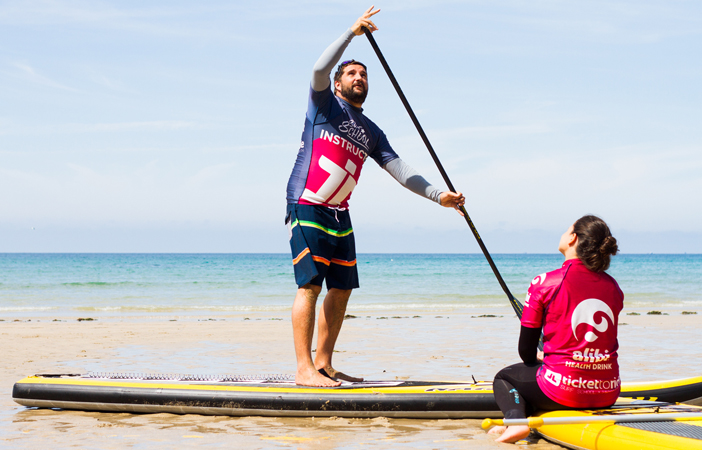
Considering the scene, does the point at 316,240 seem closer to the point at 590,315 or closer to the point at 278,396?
the point at 278,396

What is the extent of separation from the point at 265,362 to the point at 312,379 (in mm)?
2648

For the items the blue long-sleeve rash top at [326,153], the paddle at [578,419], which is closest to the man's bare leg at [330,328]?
the blue long-sleeve rash top at [326,153]

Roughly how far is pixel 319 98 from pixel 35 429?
248 centimetres

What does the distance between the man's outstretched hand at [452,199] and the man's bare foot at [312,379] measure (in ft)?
4.33

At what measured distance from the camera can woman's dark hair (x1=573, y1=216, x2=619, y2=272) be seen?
3006 mm

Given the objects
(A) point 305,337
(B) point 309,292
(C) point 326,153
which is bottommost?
(A) point 305,337

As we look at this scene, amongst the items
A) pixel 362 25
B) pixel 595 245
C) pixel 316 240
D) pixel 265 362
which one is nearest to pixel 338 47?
pixel 362 25

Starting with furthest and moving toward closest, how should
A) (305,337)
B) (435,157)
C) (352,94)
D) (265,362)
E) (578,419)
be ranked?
(265,362) < (435,157) < (352,94) < (305,337) < (578,419)

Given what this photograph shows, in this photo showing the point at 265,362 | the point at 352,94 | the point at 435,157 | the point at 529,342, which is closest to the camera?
the point at 529,342

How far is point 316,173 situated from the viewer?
165 inches

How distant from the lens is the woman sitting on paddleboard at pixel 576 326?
3.01 metres

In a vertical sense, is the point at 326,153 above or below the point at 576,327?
above

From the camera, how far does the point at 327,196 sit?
4184 mm

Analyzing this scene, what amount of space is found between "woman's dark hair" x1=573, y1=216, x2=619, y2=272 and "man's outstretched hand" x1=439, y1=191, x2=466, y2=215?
1.28 meters
